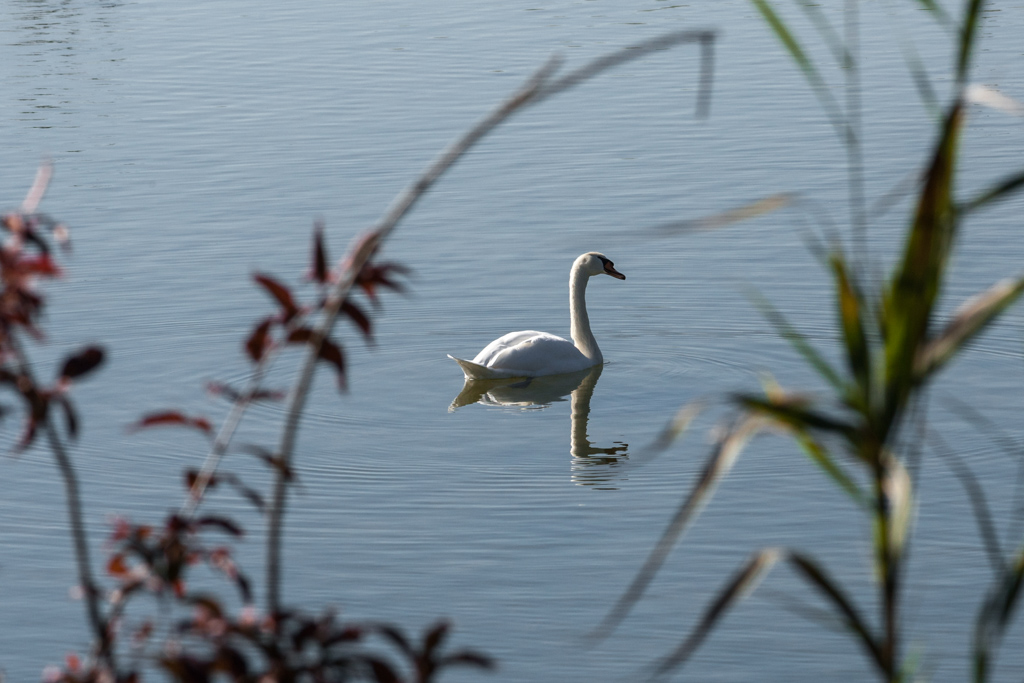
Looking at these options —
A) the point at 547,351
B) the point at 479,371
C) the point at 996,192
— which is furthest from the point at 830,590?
the point at 547,351

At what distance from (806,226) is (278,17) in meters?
12.8

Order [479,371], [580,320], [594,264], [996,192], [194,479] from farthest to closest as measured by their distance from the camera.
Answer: [594,264]
[580,320]
[479,371]
[194,479]
[996,192]

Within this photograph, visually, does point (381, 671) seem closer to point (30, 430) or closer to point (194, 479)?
point (194, 479)

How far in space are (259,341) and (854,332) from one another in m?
0.97

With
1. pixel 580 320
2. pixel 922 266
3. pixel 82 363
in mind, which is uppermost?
pixel 922 266

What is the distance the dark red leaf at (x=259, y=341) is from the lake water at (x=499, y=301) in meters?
0.67

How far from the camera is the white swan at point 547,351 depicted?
918cm

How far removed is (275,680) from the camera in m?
2.19

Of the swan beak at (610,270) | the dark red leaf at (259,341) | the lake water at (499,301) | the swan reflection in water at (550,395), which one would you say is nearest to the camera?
the dark red leaf at (259,341)

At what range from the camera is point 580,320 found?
9.70 m

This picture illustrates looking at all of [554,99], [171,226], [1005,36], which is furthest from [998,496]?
[1005,36]

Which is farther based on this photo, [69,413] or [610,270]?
[610,270]

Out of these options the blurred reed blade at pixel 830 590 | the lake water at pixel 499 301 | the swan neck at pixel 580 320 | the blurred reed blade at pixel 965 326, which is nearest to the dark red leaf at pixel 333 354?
the lake water at pixel 499 301

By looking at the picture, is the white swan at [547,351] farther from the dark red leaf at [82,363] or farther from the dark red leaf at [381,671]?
the dark red leaf at [381,671]
